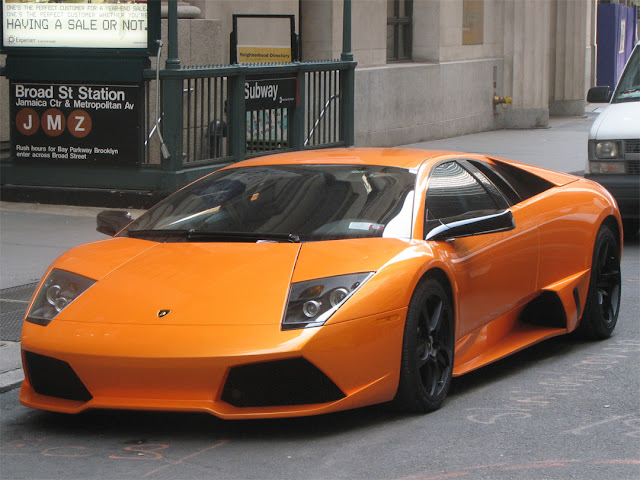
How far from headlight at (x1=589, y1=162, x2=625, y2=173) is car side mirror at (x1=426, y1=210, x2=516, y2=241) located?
5448 mm

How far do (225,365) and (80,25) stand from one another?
843 cm

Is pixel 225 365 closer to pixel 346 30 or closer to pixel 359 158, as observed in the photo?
pixel 359 158

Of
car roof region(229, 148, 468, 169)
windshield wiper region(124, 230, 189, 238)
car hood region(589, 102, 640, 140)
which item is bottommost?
windshield wiper region(124, 230, 189, 238)

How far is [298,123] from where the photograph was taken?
14039 millimetres

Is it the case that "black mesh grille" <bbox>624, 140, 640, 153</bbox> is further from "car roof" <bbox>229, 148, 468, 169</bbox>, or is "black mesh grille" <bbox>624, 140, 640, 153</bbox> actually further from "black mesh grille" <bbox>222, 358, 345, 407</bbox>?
"black mesh grille" <bbox>222, 358, 345, 407</bbox>

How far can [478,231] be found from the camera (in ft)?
18.8

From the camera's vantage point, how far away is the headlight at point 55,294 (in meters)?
5.17

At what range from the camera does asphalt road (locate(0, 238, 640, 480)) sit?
A: 14.8 ft

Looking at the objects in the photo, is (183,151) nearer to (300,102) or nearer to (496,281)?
(300,102)

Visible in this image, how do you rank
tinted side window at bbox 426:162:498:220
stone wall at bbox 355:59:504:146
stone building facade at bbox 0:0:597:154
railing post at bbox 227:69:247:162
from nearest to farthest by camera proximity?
tinted side window at bbox 426:162:498:220 < railing post at bbox 227:69:247:162 < stone building facade at bbox 0:0:597:154 < stone wall at bbox 355:59:504:146

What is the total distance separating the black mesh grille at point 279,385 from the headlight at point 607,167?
685 centimetres

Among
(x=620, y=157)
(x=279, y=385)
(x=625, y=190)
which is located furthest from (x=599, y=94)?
(x=279, y=385)

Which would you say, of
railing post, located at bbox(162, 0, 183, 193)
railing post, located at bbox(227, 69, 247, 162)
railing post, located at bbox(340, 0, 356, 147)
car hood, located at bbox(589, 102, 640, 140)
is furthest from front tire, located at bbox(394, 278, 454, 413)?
railing post, located at bbox(340, 0, 356, 147)

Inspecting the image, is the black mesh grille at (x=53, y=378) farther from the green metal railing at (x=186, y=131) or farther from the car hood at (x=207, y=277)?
the green metal railing at (x=186, y=131)
